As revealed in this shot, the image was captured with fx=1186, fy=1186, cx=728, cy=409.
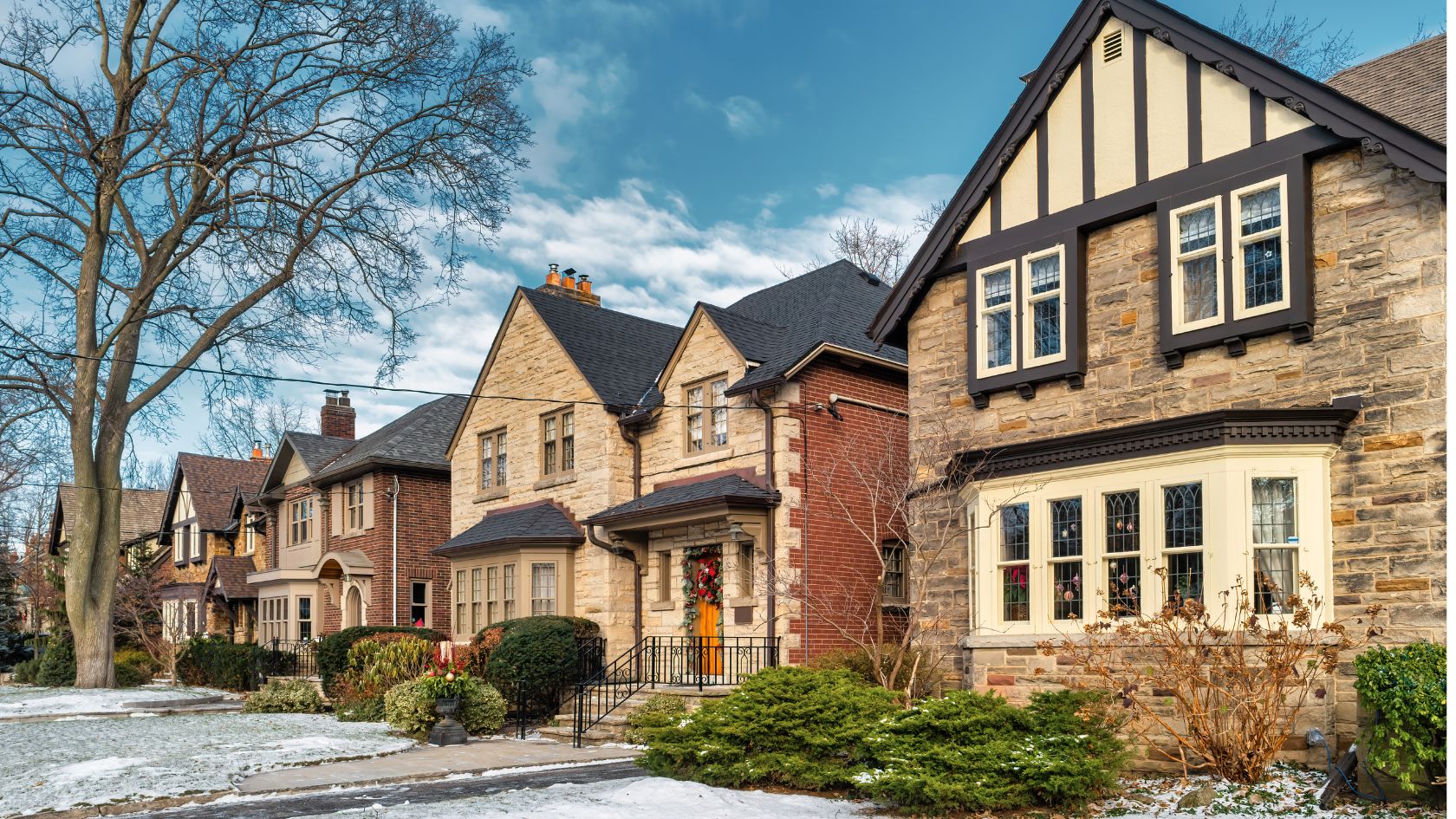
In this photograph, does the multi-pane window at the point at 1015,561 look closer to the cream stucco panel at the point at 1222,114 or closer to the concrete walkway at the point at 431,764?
the cream stucco panel at the point at 1222,114

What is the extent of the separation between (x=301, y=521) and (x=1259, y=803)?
31671mm

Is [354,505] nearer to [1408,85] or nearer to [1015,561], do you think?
[1015,561]

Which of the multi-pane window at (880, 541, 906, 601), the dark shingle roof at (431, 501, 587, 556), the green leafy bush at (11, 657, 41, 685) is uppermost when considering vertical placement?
the dark shingle roof at (431, 501, 587, 556)

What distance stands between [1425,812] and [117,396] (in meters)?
28.2

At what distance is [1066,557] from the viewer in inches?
519

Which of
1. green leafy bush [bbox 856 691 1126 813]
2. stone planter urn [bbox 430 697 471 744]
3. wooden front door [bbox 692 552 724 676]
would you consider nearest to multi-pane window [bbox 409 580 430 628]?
wooden front door [bbox 692 552 724 676]

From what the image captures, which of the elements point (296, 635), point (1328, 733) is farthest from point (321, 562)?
point (1328, 733)

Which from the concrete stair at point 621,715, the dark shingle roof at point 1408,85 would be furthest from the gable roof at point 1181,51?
the concrete stair at point 621,715

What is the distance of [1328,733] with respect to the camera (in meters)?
11.1

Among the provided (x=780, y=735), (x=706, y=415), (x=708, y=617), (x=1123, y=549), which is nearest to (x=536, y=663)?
(x=708, y=617)

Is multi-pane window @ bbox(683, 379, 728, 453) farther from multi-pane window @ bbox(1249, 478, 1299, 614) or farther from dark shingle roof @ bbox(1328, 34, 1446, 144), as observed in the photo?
multi-pane window @ bbox(1249, 478, 1299, 614)

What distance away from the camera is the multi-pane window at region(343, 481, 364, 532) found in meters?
32.4

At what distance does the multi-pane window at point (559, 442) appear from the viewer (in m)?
24.8

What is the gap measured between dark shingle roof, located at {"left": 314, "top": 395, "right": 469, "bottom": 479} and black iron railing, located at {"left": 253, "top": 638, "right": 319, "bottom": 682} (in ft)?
15.9
